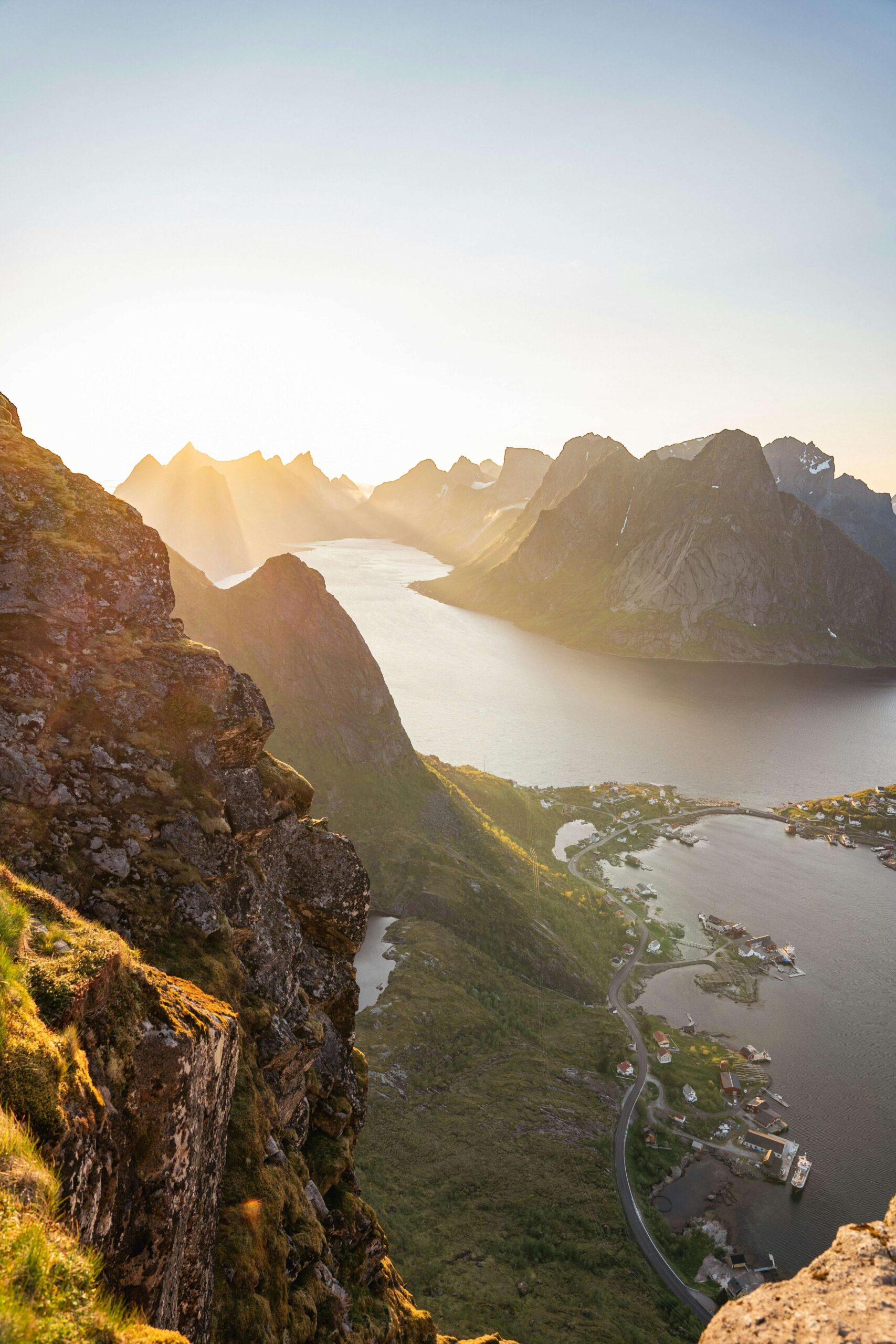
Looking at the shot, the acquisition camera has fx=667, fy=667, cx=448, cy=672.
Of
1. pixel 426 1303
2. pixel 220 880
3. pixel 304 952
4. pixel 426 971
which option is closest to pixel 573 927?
pixel 426 971

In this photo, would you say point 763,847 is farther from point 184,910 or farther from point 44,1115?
point 44,1115

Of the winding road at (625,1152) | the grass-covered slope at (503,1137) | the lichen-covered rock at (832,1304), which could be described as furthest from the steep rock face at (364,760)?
the lichen-covered rock at (832,1304)

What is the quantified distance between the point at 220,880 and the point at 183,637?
5.79 meters

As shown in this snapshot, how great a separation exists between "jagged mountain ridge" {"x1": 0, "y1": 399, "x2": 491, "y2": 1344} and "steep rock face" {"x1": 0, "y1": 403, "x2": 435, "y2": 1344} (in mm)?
41

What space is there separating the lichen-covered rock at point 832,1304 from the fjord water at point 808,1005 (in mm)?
38487

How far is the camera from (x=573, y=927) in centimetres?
6775

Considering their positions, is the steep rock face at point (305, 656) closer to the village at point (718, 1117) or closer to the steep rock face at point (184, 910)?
the village at point (718, 1117)

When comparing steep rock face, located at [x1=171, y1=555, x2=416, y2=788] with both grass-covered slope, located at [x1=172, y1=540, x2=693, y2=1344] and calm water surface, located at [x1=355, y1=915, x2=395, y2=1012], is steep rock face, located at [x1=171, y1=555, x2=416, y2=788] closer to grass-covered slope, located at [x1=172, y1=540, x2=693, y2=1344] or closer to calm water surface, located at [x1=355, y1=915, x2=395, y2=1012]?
grass-covered slope, located at [x1=172, y1=540, x2=693, y2=1344]

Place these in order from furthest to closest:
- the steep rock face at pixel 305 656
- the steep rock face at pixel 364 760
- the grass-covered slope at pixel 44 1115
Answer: the steep rock face at pixel 305 656 < the steep rock face at pixel 364 760 < the grass-covered slope at pixel 44 1115

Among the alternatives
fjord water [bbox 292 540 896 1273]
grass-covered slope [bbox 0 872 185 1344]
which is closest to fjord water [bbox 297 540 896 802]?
fjord water [bbox 292 540 896 1273]

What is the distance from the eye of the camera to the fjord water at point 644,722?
117m

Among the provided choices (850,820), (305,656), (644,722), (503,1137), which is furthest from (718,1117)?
(644,722)

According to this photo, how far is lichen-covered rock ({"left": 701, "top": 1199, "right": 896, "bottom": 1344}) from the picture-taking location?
336 inches

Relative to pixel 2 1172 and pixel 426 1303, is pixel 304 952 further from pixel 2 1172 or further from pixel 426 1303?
pixel 426 1303
